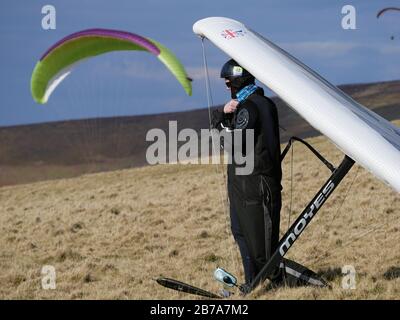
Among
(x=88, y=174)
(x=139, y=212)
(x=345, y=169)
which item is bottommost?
(x=88, y=174)

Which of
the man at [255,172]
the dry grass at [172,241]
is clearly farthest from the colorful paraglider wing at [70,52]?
the man at [255,172]

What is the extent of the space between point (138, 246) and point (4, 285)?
→ 376cm

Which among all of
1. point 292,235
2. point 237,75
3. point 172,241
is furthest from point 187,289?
point 172,241

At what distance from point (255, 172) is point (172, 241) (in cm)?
653

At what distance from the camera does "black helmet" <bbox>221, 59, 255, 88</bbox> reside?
295 inches

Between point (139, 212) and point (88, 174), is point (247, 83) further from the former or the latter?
point (88, 174)

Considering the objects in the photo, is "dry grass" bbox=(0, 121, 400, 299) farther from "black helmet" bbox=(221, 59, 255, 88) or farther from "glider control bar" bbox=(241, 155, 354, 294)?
"black helmet" bbox=(221, 59, 255, 88)

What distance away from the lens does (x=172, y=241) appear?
535 inches

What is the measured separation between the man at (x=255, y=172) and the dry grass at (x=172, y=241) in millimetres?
580

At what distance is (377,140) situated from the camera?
240 inches

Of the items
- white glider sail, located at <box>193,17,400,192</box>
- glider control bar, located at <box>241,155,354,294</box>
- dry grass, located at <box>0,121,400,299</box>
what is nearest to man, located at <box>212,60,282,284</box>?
glider control bar, located at <box>241,155,354,294</box>

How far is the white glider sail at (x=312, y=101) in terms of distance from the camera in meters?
5.88

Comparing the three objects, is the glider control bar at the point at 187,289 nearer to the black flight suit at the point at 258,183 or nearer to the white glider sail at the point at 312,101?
the black flight suit at the point at 258,183

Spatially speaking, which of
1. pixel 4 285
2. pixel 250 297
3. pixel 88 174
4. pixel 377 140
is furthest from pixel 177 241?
pixel 88 174
